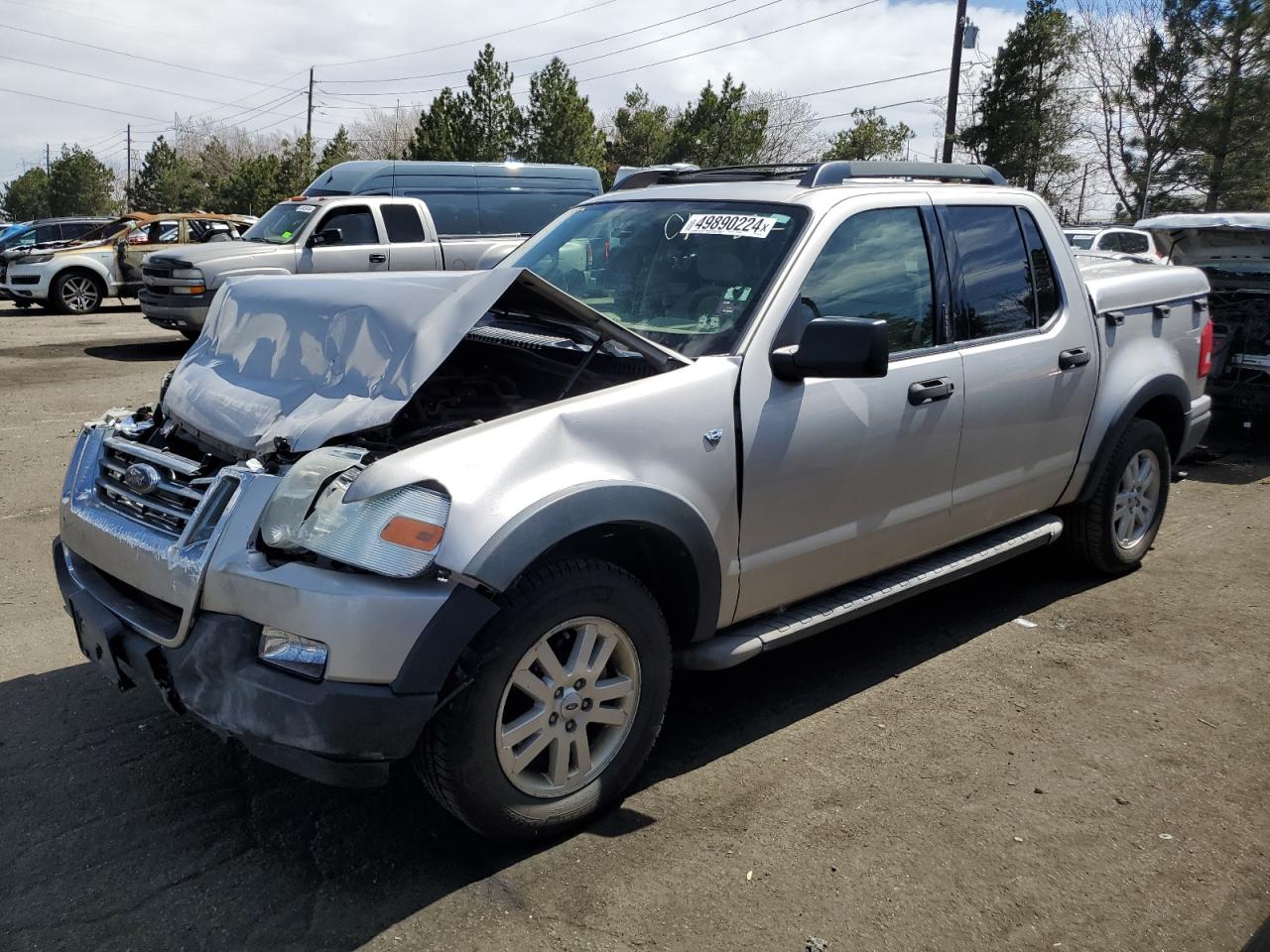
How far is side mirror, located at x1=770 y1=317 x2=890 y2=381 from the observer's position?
3.27 m

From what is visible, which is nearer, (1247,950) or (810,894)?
(1247,950)

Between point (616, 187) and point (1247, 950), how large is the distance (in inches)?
151

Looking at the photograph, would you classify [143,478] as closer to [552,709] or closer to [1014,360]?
[552,709]

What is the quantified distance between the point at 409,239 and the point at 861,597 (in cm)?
1168

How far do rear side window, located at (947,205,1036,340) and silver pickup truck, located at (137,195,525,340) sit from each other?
8975mm

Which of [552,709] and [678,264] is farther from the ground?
[678,264]

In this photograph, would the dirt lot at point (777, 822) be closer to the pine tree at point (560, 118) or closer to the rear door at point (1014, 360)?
the rear door at point (1014, 360)

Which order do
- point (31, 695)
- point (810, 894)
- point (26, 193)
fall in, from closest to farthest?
point (810, 894) < point (31, 695) < point (26, 193)

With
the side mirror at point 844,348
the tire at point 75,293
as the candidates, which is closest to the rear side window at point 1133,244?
the side mirror at point 844,348

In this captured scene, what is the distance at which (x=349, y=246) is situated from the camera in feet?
45.4

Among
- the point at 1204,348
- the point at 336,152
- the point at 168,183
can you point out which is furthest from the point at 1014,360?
the point at 168,183

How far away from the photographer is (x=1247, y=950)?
2756 millimetres

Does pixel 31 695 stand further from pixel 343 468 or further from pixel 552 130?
pixel 552 130

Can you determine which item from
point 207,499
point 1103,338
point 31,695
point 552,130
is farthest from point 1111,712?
point 552,130
